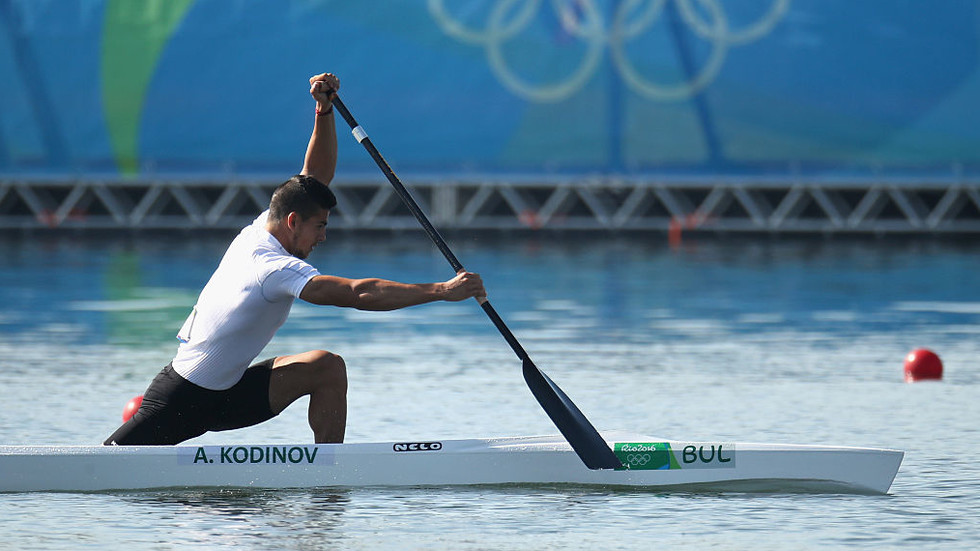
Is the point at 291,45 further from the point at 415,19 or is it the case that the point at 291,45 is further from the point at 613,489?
the point at 613,489

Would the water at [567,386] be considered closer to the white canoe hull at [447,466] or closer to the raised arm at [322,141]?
the white canoe hull at [447,466]

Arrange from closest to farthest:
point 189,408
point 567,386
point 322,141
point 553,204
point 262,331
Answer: point 262,331 → point 189,408 → point 322,141 → point 567,386 → point 553,204

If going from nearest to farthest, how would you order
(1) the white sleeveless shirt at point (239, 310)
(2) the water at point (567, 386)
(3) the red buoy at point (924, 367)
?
(2) the water at point (567, 386) < (1) the white sleeveless shirt at point (239, 310) < (3) the red buoy at point (924, 367)

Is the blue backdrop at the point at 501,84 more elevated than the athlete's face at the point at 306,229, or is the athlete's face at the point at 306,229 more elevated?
the blue backdrop at the point at 501,84

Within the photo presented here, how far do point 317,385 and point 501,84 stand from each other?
41.0 meters

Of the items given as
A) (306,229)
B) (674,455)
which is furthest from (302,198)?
(674,455)

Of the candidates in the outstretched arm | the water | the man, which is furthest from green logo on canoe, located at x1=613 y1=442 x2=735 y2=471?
the outstretched arm

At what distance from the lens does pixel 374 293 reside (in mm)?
9734

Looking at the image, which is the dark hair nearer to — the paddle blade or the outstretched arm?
the outstretched arm

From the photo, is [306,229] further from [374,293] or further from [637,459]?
[637,459]

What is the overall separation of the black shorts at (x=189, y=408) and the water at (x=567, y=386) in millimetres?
385

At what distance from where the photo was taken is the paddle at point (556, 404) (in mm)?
10430

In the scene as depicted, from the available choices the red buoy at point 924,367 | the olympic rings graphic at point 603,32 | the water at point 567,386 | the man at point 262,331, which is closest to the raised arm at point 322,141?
the man at point 262,331

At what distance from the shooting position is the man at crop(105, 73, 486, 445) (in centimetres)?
979
